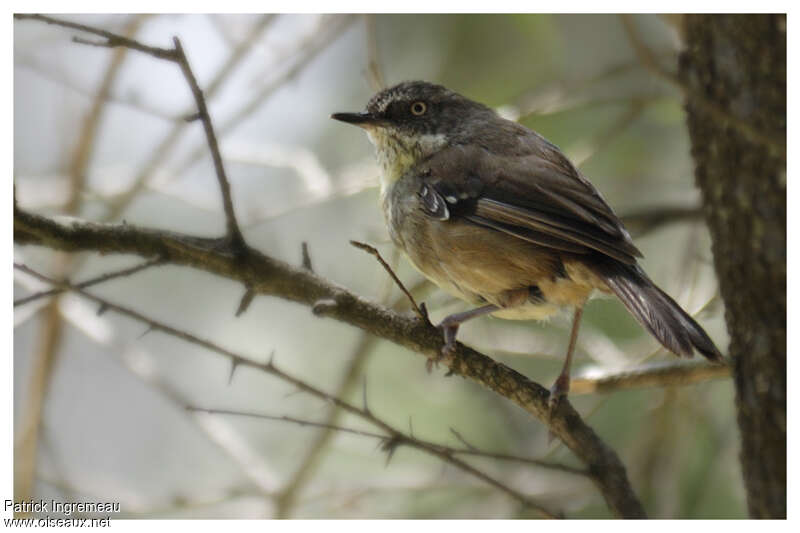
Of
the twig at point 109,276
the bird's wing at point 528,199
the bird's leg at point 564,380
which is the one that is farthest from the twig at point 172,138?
the bird's leg at point 564,380

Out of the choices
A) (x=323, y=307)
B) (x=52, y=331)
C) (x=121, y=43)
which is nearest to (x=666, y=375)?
(x=323, y=307)

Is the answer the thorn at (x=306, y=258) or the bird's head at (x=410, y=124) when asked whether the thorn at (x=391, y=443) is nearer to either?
the thorn at (x=306, y=258)

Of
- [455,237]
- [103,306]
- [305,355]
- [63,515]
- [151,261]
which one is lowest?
[63,515]

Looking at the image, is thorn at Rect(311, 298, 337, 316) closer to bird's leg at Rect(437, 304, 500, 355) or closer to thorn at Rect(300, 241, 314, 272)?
thorn at Rect(300, 241, 314, 272)

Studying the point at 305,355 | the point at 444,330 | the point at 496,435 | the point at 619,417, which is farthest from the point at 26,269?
the point at 619,417

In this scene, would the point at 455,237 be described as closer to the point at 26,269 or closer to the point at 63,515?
the point at 26,269
